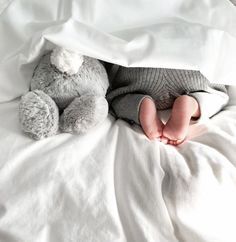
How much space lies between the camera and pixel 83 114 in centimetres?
78

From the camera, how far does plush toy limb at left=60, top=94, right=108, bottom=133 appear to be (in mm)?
779

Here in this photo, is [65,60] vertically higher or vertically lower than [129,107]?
higher

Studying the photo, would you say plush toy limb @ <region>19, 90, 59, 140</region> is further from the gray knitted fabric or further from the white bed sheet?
the gray knitted fabric

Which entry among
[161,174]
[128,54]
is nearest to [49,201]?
[161,174]

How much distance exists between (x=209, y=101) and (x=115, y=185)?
0.30 metres

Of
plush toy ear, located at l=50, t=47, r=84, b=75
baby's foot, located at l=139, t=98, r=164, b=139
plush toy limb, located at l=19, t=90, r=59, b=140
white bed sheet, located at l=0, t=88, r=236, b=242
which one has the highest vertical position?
plush toy ear, located at l=50, t=47, r=84, b=75

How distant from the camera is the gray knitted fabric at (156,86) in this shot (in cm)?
88

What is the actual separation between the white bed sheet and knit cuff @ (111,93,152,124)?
0.24 ft

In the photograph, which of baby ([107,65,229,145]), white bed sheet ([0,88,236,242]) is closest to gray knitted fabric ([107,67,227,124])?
baby ([107,65,229,145])

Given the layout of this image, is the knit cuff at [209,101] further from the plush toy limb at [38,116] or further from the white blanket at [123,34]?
the plush toy limb at [38,116]

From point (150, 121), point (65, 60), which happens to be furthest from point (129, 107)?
point (65, 60)

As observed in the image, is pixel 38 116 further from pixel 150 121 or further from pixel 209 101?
pixel 209 101

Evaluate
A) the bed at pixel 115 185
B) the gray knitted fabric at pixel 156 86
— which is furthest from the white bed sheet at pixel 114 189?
the gray knitted fabric at pixel 156 86

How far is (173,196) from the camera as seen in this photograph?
69 centimetres
